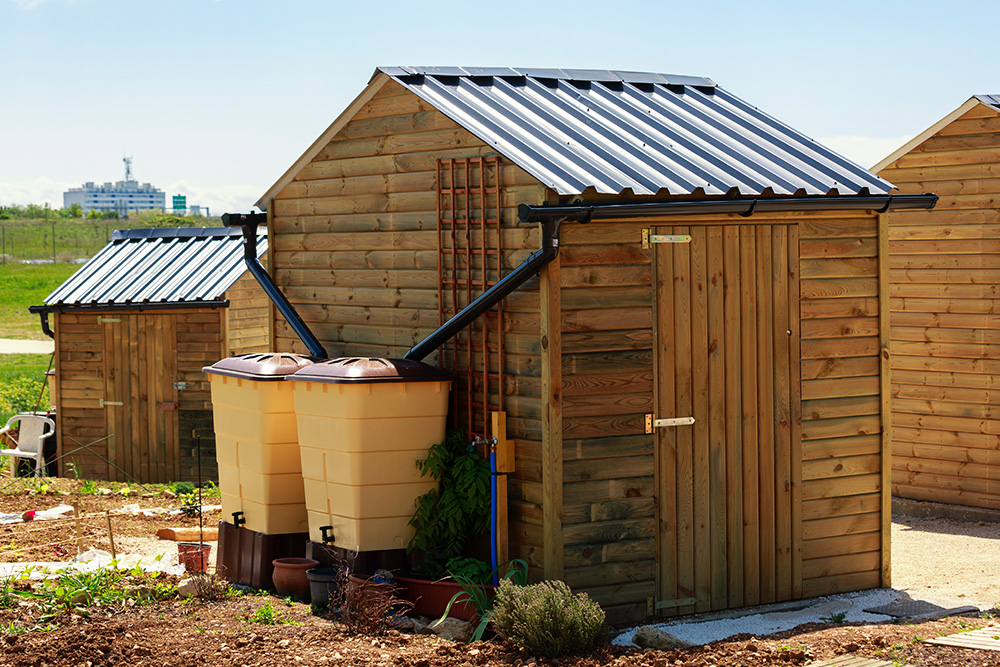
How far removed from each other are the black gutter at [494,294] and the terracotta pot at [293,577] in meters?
1.64

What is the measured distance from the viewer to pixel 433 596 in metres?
7.64

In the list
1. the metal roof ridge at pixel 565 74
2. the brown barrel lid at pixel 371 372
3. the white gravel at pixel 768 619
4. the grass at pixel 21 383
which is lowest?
the white gravel at pixel 768 619

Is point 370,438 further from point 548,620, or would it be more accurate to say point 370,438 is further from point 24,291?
point 24,291

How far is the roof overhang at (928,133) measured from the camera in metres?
11.5

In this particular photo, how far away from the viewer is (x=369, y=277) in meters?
9.12

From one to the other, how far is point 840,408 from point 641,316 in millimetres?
1889

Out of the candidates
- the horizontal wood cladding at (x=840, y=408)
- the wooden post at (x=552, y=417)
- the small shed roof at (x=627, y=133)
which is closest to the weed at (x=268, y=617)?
the wooden post at (x=552, y=417)

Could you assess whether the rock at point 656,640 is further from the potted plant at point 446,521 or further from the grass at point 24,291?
the grass at point 24,291

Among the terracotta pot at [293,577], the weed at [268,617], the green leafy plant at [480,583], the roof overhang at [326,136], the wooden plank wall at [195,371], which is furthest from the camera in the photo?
the wooden plank wall at [195,371]

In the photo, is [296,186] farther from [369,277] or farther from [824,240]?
[824,240]

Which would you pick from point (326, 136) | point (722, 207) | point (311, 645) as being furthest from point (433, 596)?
point (326, 136)

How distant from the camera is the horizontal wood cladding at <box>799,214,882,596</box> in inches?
327

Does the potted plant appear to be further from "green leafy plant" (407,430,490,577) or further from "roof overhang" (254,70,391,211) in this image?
"roof overhang" (254,70,391,211)

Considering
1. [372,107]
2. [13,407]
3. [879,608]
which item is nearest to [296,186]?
[372,107]
